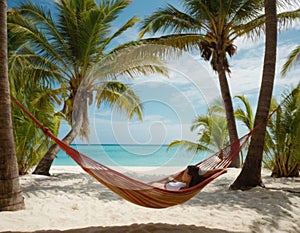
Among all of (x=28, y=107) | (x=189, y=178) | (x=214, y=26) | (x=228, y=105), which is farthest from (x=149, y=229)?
(x=214, y=26)

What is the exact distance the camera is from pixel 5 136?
2135 mm

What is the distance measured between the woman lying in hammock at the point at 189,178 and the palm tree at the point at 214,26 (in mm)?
2447

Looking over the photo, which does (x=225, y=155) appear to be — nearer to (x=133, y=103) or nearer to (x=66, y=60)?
(x=133, y=103)

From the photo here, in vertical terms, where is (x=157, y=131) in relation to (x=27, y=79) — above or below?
below

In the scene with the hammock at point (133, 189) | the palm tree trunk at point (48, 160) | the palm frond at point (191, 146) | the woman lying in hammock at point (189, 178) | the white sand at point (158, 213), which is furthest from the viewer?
the palm frond at point (191, 146)

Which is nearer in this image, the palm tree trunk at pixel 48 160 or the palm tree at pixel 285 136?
the palm tree at pixel 285 136

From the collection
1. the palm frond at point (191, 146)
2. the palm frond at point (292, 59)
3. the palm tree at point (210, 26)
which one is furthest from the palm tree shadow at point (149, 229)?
the palm frond at point (292, 59)

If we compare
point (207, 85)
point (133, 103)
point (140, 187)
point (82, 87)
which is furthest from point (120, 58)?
point (140, 187)

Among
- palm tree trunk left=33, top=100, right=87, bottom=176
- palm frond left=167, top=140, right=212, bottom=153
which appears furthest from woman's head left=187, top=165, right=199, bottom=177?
palm frond left=167, top=140, right=212, bottom=153

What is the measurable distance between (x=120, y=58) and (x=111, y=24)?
54.6 inches

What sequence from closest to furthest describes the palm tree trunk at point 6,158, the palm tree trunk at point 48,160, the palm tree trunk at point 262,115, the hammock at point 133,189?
the hammock at point 133,189 < the palm tree trunk at point 6,158 < the palm tree trunk at point 262,115 < the palm tree trunk at point 48,160

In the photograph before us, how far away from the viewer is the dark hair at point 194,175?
234cm

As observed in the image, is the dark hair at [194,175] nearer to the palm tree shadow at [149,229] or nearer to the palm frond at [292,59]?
the palm tree shadow at [149,229]

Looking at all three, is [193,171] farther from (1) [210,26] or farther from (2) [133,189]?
(1) [210,26]
